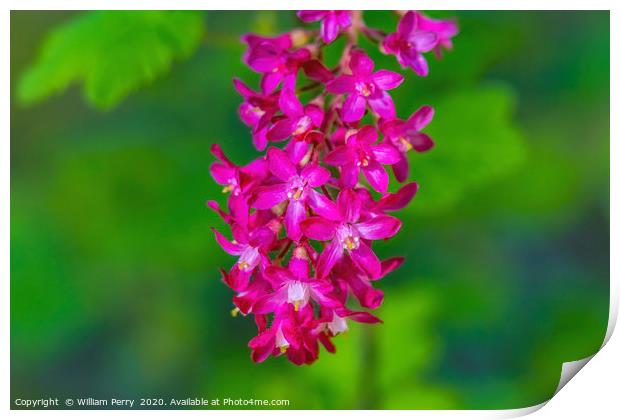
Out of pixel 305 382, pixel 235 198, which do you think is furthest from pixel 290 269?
pixel 305 382

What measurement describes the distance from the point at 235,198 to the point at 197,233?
1.39m

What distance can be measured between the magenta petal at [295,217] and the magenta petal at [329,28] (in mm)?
516

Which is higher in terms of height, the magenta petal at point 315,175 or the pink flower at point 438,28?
the pink flower at point 438,28

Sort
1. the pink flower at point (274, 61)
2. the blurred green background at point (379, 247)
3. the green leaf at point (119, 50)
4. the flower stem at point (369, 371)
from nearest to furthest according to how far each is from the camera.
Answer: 1. the pink flower at point (274, 61)
2. the green leaf at point (119, 50)
3. the blurred green background at point (379, 247)
4. the flower stem at point (369, 371)

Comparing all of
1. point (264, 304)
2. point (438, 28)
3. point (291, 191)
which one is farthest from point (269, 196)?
point (438, 28)

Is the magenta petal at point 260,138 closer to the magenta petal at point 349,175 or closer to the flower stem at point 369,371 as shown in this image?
the magenta petal at point 349,175

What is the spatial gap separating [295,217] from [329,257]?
14cm

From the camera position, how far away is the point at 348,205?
1.86 m

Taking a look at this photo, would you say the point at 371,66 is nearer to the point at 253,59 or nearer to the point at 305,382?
the point at 253,59

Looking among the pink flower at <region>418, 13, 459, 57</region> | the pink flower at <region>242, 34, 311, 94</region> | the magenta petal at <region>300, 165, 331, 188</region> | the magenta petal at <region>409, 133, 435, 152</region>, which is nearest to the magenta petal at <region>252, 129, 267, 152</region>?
the pink flower at <region>242, 34, 311, 94</region>

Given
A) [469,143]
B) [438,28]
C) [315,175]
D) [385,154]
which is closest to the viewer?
[315,175]

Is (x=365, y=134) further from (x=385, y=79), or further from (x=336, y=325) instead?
(x=336, y=325)

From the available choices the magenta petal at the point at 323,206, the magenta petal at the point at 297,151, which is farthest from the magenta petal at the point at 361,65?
the magenta petal at the point at 323,206

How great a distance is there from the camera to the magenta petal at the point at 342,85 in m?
1.94
